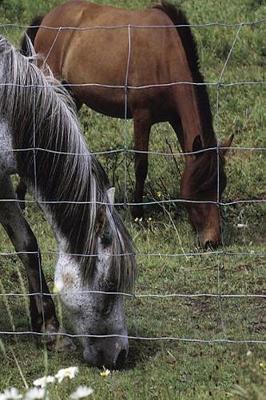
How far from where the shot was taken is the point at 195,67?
7227 mm

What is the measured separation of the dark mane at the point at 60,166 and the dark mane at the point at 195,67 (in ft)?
8.00

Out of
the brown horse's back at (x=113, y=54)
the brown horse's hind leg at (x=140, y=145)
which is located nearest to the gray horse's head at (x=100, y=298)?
the brown horse's back at (x=113, y=54)

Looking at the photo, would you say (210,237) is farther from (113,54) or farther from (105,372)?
(105,372)

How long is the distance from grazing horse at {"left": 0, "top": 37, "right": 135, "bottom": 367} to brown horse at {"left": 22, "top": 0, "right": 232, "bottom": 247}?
1929 millimetres

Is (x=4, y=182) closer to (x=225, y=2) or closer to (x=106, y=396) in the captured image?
(x=106, y=396)

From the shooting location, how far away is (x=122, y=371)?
436 centimetres

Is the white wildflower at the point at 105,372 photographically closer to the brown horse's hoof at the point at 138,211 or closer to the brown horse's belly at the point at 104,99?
the brown horse's hoof at the point at 138,211

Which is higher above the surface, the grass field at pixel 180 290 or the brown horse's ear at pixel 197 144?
the brown horse's ear at pixel 197 144

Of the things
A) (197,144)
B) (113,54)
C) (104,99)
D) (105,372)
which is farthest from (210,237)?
(105,372)

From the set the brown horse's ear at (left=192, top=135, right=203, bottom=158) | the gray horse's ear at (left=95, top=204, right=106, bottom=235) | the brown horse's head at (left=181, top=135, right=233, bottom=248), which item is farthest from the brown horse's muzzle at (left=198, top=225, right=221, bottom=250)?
the gray horse's ear at (left=95, top=204, right=106, bottom=235)

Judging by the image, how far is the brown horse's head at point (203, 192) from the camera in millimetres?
6480

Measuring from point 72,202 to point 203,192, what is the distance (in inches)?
93.0

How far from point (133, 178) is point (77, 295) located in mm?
3860

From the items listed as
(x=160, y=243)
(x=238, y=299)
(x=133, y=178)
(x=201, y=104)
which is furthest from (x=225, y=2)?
(x=238, y=299)
